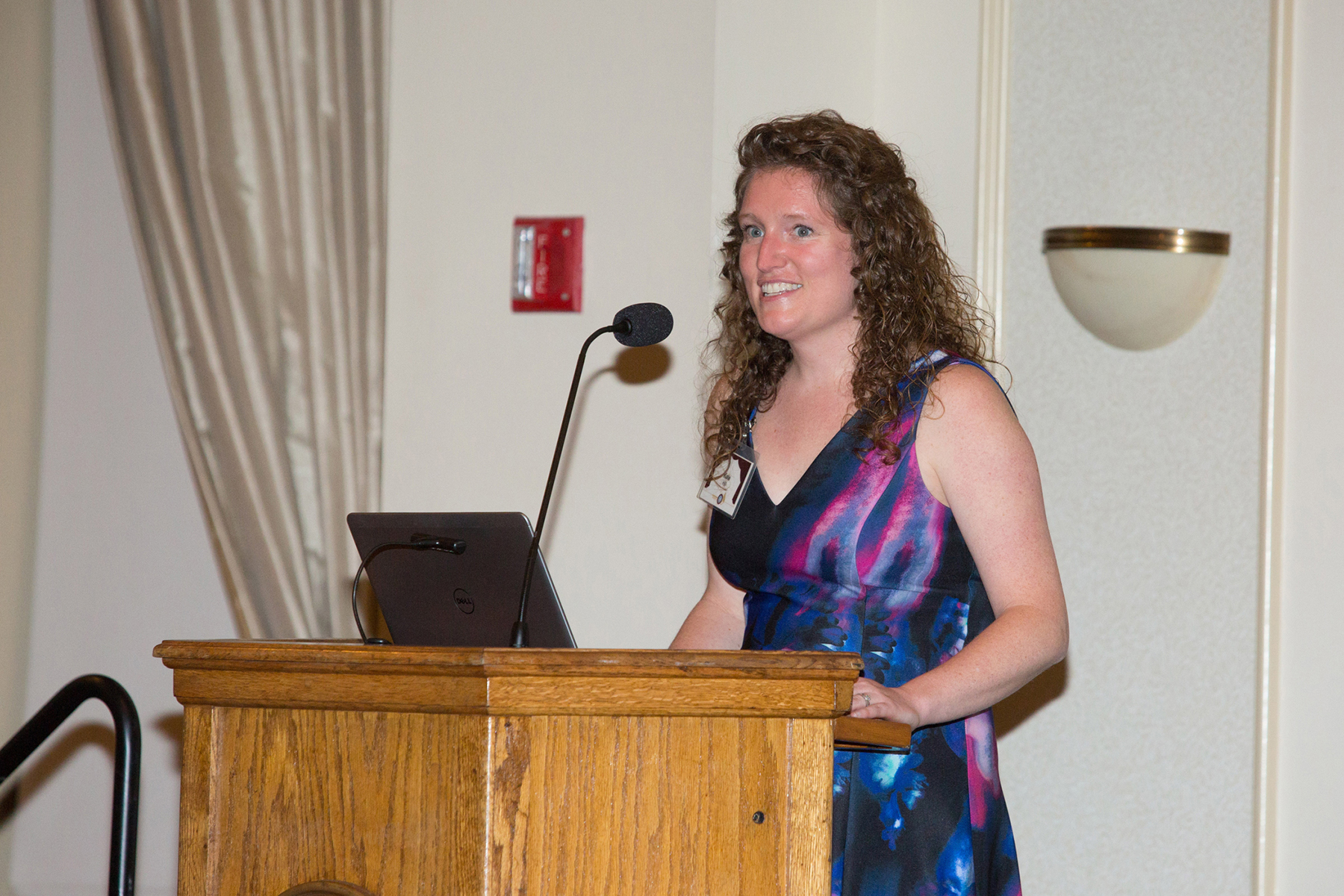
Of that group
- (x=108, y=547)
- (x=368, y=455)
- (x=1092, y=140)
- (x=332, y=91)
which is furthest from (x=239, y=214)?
(x=1092, y=140)

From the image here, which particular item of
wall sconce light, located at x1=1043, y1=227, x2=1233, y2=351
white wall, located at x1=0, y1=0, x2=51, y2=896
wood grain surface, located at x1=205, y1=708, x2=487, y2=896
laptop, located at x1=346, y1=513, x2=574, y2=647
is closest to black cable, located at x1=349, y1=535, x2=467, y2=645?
laptop, located at x1=346, y1=513, x2=574, y2=647

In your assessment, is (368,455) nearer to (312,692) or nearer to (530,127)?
(530,127)

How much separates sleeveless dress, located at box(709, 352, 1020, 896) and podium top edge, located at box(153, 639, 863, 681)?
0.50 metres

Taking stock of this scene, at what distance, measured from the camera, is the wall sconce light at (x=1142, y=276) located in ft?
10.1

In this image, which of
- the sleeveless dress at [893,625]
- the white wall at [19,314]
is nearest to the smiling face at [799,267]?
the sleeveless dress at [893,625]

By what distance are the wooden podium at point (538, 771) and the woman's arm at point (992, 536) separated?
0.37 metres

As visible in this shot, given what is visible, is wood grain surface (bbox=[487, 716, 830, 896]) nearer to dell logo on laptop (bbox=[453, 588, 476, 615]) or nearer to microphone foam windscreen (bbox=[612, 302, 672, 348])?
dell logo on laptop (bbox=[453, 588, 476, 615])

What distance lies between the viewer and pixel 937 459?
2.00m

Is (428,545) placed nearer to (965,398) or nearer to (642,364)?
(965,398)

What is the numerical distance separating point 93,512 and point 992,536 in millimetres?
2816

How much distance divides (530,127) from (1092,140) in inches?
47.7

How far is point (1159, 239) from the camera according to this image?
3.09 metres

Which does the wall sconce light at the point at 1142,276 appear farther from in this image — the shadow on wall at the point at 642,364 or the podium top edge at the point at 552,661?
the podium top edge at the point at 552,661

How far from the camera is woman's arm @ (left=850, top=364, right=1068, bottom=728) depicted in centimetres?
181
